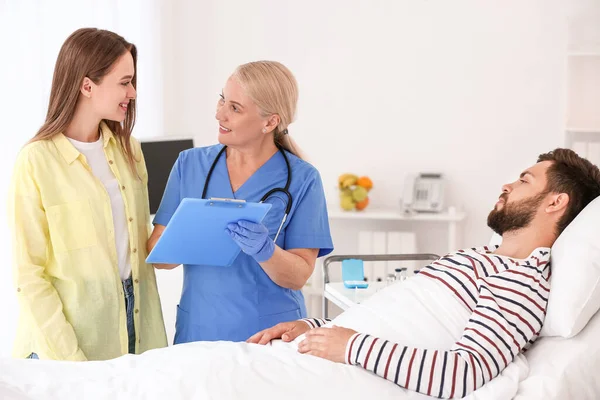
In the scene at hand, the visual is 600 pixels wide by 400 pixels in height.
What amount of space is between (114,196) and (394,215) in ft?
7.33

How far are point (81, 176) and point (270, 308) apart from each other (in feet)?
1.90

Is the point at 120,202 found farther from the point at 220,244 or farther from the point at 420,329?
the point at 420,329

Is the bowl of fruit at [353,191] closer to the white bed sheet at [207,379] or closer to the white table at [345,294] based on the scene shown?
the white table at [345,294]

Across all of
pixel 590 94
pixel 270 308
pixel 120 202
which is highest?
pixel 590 94

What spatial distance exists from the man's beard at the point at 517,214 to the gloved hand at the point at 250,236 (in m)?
0.54

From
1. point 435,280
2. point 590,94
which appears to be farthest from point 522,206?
point 590,94

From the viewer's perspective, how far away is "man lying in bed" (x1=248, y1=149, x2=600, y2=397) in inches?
60.9

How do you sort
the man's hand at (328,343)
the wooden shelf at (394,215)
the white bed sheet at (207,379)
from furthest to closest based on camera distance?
the wooden shelf at (394,215), the man's hand at (328,343), the white bed sheet at (207,379)

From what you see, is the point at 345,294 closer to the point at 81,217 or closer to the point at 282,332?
the point at 282,332

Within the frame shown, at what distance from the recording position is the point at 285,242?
2.10 metres

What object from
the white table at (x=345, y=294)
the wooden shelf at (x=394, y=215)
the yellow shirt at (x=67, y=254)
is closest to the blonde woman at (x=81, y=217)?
the yellow shirt at (x=67, y=254)

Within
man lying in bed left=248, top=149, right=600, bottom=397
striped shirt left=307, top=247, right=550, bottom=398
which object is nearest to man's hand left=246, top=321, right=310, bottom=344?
man lying in bed left=248, top=149, right=600, bottom=397

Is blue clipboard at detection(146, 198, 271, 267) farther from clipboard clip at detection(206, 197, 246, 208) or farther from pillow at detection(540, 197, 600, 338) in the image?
pillow at detection(540, 197, 600, 338)

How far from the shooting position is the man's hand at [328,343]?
1622mm
